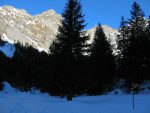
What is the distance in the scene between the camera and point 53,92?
172 feet

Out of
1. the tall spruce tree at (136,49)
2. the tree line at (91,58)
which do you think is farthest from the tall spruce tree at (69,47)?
the tall spruce tree at (136,49)

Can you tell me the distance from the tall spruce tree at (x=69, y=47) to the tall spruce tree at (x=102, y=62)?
11951mm

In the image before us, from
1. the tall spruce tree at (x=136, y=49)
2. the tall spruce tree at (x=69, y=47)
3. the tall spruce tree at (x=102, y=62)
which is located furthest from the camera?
the tall spruce tree at (x=102, y=62)

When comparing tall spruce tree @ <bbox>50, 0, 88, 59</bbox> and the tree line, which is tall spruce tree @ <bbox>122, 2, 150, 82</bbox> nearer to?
the tree line

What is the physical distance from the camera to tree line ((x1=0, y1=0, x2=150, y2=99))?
3309 centimetres

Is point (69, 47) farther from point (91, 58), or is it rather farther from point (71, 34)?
point (91, 58)

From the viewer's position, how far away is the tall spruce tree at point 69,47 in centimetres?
3278

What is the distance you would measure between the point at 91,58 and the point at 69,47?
1390 cm

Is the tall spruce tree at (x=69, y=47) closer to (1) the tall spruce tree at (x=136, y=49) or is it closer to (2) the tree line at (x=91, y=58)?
(2) the tree line at (x=91, y=58)

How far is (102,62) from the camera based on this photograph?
46.9m

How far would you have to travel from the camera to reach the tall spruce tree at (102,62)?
46281mm

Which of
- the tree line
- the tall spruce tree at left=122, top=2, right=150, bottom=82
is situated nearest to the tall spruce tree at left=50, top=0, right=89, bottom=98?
the tree line

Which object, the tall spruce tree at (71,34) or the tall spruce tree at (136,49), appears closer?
the tall spruce tree at (71,34)

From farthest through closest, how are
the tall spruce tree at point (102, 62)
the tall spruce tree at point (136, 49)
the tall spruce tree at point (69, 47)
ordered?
1. the tall spruce tree at point (102, 62)
2. the tall spruce tree at point (136, 49)
3. the tall spruce tree at point (69, 47)
